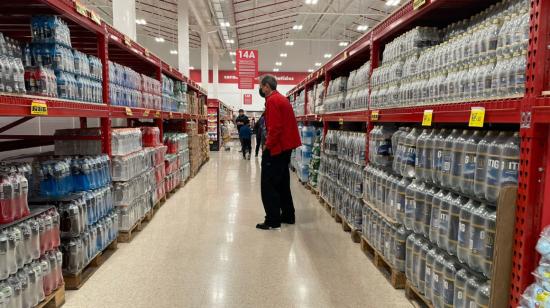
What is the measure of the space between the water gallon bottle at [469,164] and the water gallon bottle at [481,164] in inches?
1.5

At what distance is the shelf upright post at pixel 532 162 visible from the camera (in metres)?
A: 1.72

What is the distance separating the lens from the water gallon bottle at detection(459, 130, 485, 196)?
2174mm

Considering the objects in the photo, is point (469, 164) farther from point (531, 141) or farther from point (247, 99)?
point (247, 99)

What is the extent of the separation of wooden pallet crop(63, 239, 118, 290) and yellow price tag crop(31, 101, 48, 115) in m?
1.42

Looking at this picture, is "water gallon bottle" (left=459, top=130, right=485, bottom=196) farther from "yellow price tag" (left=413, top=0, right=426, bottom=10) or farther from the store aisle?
the store aisle

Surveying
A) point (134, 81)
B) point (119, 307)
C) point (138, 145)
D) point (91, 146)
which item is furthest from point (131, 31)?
point (119, 307)

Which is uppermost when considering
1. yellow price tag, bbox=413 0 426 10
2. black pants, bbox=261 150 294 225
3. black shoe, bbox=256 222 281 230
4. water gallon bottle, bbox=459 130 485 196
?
yellow price tag, bbox=413 0 426 10

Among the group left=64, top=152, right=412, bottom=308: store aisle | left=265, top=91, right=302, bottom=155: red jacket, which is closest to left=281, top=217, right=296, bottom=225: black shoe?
left=64, top=152, right=412, bottom=308: store aisle

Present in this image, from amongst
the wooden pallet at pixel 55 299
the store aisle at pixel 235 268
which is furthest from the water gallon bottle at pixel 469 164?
the wooden pallet at pixel 55 299

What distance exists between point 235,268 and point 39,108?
7.12ft

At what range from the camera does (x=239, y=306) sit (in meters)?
2.94

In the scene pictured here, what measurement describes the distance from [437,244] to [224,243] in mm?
2572

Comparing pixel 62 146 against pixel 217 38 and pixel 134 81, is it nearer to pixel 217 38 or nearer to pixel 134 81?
pixel 134 81

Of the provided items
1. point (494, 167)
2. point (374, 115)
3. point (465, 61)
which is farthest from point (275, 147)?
point (494, 167)
